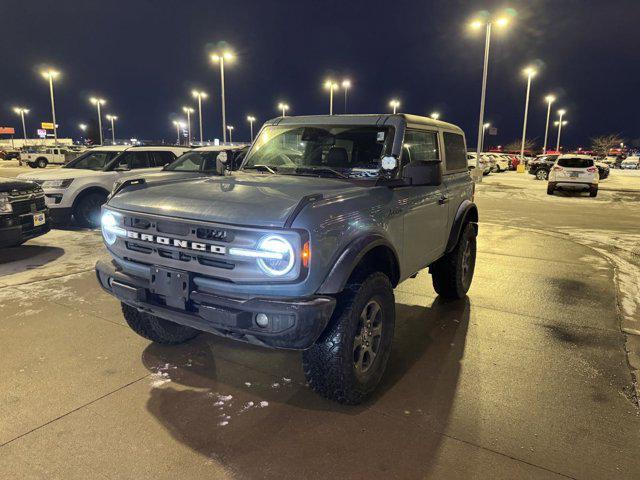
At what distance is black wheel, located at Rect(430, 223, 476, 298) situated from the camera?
539cm

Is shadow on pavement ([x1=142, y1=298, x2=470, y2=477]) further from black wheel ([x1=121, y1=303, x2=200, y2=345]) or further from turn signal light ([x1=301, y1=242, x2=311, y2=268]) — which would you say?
turn signal light ([x1=301, y1=242, x2=311, y2=268])

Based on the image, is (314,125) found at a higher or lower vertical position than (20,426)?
higher

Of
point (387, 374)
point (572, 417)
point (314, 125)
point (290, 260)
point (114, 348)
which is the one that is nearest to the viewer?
point (290, 260)

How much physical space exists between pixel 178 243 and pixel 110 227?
2.83 ft

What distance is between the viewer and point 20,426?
303 centimetres

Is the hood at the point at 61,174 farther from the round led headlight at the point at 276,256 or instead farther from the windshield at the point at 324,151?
the round led headlight at the point at 276,256

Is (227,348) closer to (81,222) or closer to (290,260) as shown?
(290,260)

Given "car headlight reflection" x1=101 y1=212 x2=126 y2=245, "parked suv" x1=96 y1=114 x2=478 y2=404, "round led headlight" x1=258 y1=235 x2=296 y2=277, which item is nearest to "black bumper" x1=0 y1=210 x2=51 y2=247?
"parked suv" x1=96 y1=114 x2=478 y2=404

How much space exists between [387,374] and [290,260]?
1.59 m

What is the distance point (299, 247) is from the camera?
2732 millimetres

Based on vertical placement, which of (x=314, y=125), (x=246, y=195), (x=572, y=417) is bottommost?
(x=572, y=417)

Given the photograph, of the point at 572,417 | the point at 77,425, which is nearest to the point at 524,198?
the point at 572,417

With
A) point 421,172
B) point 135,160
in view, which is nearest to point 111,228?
point 421,172

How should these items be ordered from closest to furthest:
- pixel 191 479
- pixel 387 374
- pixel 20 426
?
pixel 191 479 < pixel 20 426 < pixel 387 374
